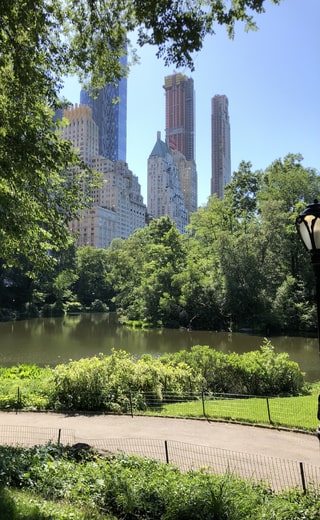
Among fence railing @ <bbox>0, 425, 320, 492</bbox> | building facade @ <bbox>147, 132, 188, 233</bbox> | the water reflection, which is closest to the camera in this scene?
fence railing @ <bbox>0, 425, 320, 492</bbox>

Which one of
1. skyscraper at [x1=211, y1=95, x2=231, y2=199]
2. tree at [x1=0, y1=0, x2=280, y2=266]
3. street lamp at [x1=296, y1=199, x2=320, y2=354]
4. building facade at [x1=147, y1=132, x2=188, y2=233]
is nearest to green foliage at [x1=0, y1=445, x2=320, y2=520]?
street lamp at [x1=296, y1=199, x2=320, y2=354]

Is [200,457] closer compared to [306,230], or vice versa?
[306,230]

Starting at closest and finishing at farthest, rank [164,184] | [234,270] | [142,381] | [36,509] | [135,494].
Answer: [36,509] → [135,494] → [142,381] → [234,270] → [164,184]

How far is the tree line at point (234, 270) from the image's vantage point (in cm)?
4434

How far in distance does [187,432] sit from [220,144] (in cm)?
18149

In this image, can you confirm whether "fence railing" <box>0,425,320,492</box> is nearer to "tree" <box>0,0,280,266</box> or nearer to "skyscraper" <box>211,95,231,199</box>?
"tree" <box>0,0,280,266</box>

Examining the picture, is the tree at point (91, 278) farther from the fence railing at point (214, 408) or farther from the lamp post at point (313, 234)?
the lamp post at point (313, 234)

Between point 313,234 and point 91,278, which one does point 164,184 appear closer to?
point 91,278

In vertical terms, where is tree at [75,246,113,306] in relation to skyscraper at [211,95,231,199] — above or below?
below

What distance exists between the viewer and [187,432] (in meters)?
11.0

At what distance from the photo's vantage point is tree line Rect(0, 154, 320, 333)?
145 ft

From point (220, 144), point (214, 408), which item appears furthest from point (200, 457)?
point (220, 144)

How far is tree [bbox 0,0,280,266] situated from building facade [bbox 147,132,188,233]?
531 feet

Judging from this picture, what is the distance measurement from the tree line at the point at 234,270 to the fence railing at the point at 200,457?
2741 cm
